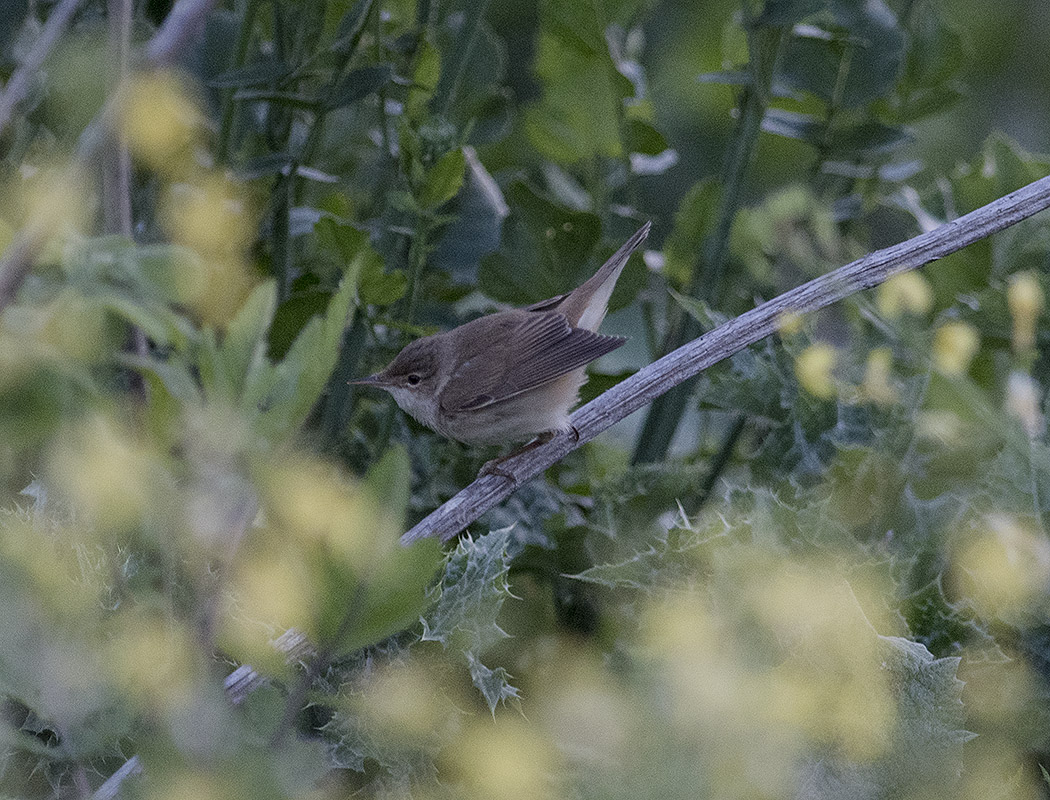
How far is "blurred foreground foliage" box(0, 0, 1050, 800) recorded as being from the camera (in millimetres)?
583

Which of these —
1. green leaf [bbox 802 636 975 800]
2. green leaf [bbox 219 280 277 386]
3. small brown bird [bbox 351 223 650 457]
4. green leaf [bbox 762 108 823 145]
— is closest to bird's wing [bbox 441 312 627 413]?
small brown bird [bbox 351 223 650 457]

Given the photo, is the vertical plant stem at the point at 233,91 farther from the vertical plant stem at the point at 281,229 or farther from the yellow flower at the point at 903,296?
the yellow flower at the point at 903,296

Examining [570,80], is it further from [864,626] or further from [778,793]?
[778,793]

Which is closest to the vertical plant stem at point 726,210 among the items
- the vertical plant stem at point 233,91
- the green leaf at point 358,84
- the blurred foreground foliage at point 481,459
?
the blurred foreground foliage at point 481,459

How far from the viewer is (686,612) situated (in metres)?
0.90

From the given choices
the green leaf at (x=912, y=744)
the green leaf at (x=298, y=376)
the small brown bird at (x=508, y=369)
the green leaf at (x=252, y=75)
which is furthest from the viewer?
the small brown bird at (x=508, y=369)

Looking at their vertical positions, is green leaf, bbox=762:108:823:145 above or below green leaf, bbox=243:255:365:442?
below

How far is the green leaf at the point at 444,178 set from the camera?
44.4 inches

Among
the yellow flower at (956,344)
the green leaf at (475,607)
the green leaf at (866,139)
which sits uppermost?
the green leaf at (475,607)

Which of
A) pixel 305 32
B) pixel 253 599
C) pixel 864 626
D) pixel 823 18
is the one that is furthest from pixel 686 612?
pixel 823 18

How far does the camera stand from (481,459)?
4.83ft

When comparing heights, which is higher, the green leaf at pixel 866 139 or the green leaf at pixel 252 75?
the green leaf at pixel 252 75

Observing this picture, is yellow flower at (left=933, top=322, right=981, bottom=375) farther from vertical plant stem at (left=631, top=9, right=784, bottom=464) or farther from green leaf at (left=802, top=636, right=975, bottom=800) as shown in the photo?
green leaf at (left=802, top=636, right=975, bottom=800)

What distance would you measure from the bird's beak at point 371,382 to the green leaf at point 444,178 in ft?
0.76
